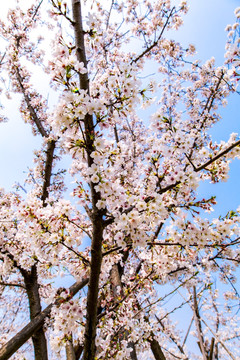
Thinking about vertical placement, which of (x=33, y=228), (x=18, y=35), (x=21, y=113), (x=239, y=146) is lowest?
(x=239, y=146)

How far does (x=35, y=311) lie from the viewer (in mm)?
4961

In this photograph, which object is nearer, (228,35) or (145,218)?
(145,218)

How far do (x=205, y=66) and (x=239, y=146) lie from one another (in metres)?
7.64

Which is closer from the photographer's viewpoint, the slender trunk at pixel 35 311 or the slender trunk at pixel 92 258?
the slender trunk at pixel 92 258

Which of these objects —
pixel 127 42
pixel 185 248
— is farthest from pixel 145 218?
pixel 127 42

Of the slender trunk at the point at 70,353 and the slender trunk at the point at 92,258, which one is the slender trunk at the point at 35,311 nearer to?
the slender trunk at the point at 70,353

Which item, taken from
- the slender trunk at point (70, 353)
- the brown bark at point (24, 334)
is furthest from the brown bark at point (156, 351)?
the brown bark at point (24, 334)

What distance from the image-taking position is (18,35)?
9141 millimetres

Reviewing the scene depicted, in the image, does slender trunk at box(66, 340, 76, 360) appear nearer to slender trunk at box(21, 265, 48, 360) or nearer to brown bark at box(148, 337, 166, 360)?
slender trunk at box(21, 265, 48, 360)

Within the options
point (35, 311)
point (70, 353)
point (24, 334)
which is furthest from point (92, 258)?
point (35, 311)

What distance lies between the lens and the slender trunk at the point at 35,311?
Answer: 4605mm

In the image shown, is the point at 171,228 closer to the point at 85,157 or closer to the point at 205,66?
the point at 85,157

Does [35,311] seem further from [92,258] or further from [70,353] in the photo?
[92,258]

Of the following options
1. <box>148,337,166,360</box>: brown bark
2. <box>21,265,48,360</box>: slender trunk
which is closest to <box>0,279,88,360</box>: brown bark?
<box>21,265,48,360</box>: slender trunk
